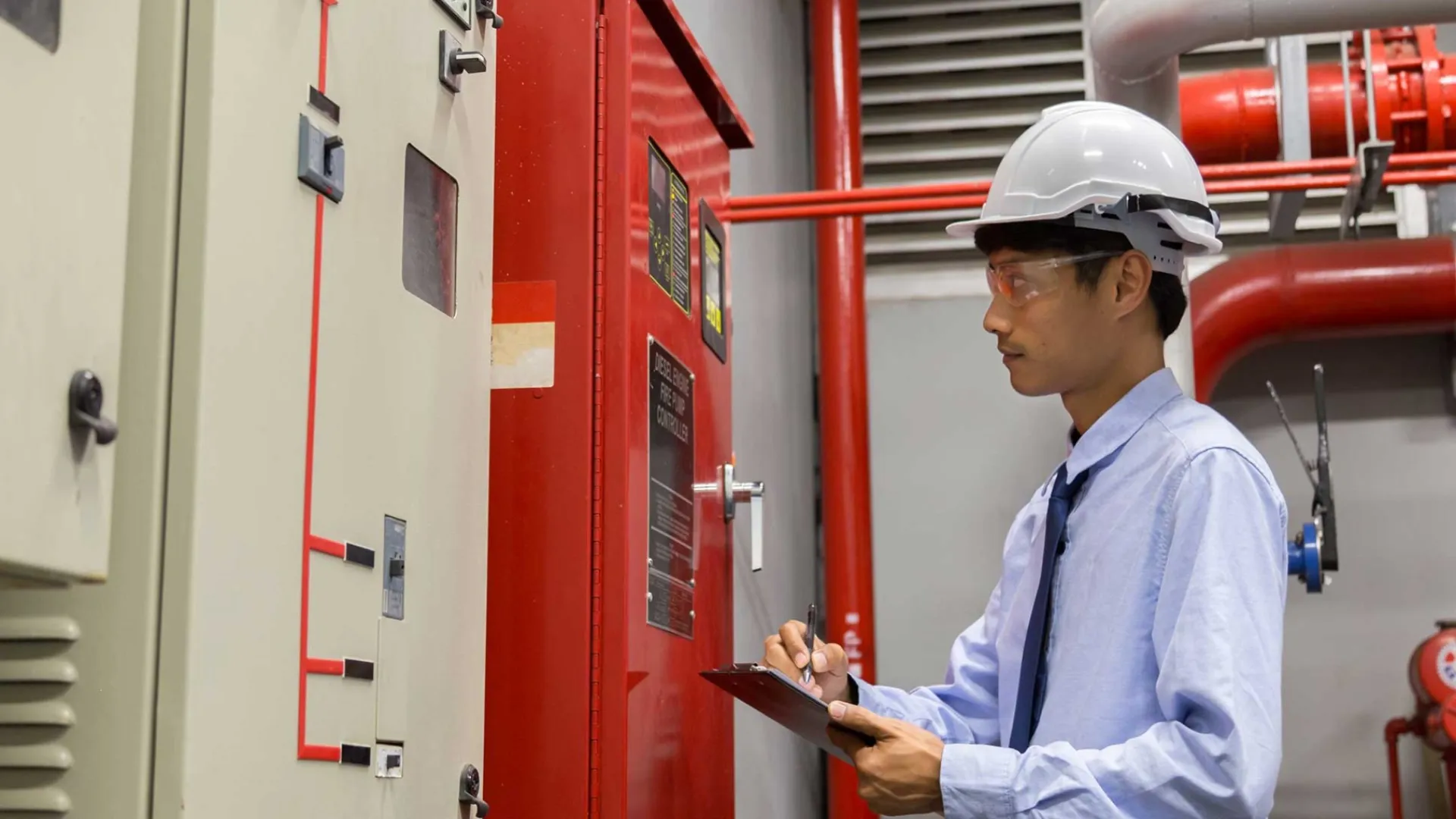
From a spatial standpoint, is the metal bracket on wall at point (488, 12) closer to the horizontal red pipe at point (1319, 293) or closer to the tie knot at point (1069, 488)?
the tie knot at point (1069, 488)

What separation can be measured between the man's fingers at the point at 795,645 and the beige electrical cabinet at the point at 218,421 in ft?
1.83

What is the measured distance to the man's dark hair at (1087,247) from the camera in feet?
5.62

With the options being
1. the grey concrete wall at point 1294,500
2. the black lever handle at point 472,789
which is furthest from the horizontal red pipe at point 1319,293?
the black lever handle at point 472,789

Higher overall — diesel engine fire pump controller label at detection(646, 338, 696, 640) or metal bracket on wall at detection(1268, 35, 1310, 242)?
metal bracket on wall at detection(1268, 35, 1310, 242)

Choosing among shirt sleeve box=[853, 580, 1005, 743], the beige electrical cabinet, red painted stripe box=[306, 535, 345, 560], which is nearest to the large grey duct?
shirt sleeve box=[853, 580, 1005, 743]

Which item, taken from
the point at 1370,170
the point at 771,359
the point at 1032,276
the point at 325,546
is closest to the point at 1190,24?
the point at 1370,170

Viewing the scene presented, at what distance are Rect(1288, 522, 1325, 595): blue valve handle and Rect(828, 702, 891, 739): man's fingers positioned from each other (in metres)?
2.21

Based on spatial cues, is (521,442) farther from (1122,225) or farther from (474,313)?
(1122,225)

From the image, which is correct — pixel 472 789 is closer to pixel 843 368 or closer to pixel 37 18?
pixel 37 18

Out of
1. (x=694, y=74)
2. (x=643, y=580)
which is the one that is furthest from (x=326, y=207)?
(x=694, y=74)

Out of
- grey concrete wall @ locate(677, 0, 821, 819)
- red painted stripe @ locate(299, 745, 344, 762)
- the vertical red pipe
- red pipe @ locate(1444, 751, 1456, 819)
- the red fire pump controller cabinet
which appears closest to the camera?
red painted stripe @ locate(299, 745, 344, 762)

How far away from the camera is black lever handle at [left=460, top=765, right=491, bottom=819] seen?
1514 mm

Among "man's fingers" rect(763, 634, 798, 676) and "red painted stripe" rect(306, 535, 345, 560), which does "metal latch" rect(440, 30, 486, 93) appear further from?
"man's fingers" rect(763, 634, 798, 676)

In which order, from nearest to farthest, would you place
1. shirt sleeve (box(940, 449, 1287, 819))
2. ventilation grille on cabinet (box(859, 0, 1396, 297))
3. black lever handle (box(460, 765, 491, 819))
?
1. shirt sleeve (box(940, 449, 1287, 819))
2. black lever handle (box(460, 765, 491, 819))
3. ventilation grille on cabinet (box(859, 0, 1396, 297))
